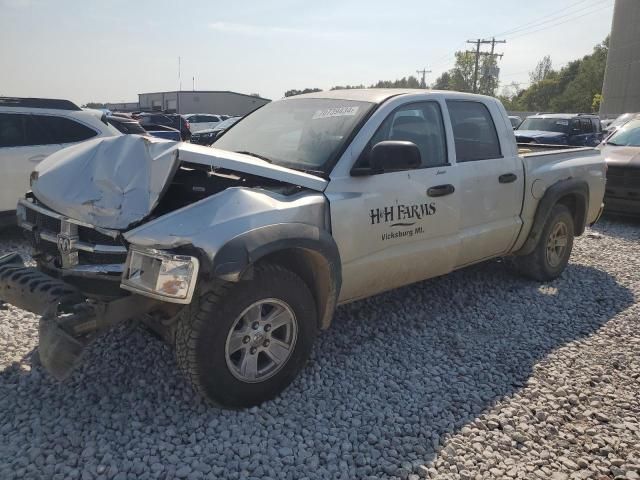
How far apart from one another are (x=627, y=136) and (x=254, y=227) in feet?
30.9

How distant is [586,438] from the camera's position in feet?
9.82

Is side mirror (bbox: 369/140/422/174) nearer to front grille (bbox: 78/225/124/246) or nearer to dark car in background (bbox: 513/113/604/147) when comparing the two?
front grille (bbox: 78/225/124/246)

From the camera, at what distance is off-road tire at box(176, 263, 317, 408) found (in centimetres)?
278

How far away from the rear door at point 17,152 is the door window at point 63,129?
0.09 m

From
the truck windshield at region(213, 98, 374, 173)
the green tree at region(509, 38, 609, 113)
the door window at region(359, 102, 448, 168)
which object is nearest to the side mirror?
the truck windshield at region(213, 98, 374, 173)

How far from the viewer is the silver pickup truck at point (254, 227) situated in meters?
2.70

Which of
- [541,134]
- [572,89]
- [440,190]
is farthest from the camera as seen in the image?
[572,89]

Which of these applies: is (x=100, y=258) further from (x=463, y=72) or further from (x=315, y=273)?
(x=463, y=72)

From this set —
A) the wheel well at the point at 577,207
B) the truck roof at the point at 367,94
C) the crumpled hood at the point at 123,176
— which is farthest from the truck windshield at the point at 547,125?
the crumpled hood at the point at 123,176

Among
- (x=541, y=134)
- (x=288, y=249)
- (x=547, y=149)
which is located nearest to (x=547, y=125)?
(x=541, y=134)

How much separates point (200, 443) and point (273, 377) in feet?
1.88

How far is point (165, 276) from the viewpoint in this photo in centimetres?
262

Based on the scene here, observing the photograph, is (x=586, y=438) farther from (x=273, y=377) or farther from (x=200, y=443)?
(x=200, y=443)

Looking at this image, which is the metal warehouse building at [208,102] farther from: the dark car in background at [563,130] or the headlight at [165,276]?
the headlight at [165,276]
